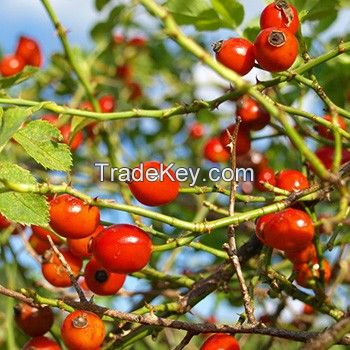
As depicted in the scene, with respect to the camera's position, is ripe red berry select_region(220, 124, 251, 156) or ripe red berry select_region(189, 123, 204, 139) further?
ripe red berry select_region(189, 123, 204, 139)

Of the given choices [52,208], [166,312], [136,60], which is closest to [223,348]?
[166,312]

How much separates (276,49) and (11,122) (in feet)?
1.85

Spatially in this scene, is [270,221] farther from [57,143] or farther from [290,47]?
[57,143]

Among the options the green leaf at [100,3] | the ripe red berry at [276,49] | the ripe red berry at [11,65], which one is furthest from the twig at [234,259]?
the ripe red berry at [11,65]

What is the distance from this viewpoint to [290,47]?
153cm

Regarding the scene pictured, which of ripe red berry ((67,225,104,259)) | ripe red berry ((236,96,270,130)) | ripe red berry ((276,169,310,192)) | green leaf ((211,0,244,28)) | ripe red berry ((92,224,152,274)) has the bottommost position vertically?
ripe red berry ((92,224,152,274))

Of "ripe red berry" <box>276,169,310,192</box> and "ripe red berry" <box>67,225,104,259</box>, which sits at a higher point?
"ripe red berry" <box>276,169,310,192</box>

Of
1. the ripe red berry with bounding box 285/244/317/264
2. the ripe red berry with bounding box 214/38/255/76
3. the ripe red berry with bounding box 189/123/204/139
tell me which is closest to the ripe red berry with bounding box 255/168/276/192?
the ripe red berry with bounding box 285/244/317/264

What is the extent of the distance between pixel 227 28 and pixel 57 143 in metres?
0.72

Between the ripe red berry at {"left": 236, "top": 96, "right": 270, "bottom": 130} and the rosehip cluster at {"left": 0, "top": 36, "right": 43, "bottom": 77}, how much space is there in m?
1.36

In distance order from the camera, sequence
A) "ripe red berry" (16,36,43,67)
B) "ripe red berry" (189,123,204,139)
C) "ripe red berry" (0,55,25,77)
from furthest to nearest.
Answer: "ripe red berry" (189,123,204,139), "ripe red berry" (16,36,43,67), "ripe red berry" (0,55,25,77)

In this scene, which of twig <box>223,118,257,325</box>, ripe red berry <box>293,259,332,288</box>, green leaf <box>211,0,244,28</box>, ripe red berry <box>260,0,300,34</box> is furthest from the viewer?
green leaf <box>211,0,244,28</box>

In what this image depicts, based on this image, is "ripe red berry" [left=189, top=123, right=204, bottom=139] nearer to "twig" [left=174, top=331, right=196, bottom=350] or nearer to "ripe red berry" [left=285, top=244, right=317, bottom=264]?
"ripe red berry" [left=285, top=244, right=317, bottom=264]

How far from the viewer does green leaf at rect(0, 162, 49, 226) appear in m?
1.45
